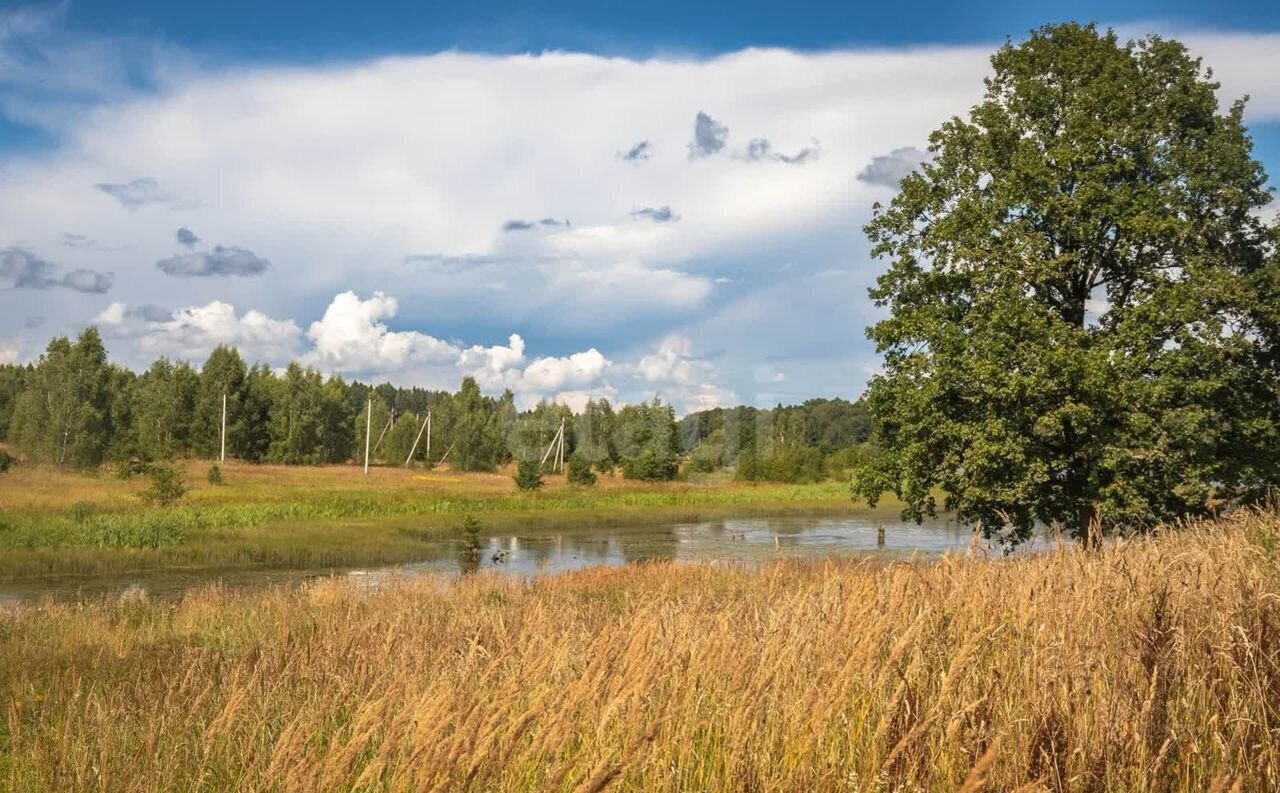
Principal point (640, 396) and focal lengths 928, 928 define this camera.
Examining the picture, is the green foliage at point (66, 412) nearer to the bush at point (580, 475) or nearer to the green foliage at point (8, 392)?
the green foliage at point (8, 392)

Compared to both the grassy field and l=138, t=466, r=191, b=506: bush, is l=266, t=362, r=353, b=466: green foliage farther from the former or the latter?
l=138, t=466, r=191, b=506: bush

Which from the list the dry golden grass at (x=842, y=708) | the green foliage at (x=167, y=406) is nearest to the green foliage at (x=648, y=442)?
the green foliage at (x=167, y=406)

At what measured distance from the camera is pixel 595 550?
1516 inches

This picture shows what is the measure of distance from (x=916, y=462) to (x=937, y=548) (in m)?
20.9

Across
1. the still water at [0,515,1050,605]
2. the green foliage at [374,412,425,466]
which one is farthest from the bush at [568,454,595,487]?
the green foliage at [374,412,425,466]

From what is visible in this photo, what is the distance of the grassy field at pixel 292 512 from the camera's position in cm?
3169

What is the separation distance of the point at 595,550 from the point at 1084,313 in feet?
75.8

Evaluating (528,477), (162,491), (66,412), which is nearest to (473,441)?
(528,477)

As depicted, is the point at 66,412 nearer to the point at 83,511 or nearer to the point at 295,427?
the point at 295,427

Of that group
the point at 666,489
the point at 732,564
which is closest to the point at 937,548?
the point at 732,564

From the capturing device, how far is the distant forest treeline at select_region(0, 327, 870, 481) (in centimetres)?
6831

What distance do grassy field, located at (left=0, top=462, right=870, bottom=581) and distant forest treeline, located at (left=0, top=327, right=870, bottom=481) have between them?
16.8 ft

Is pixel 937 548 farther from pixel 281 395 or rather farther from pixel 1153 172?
pixel 281 395

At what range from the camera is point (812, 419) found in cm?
14962
